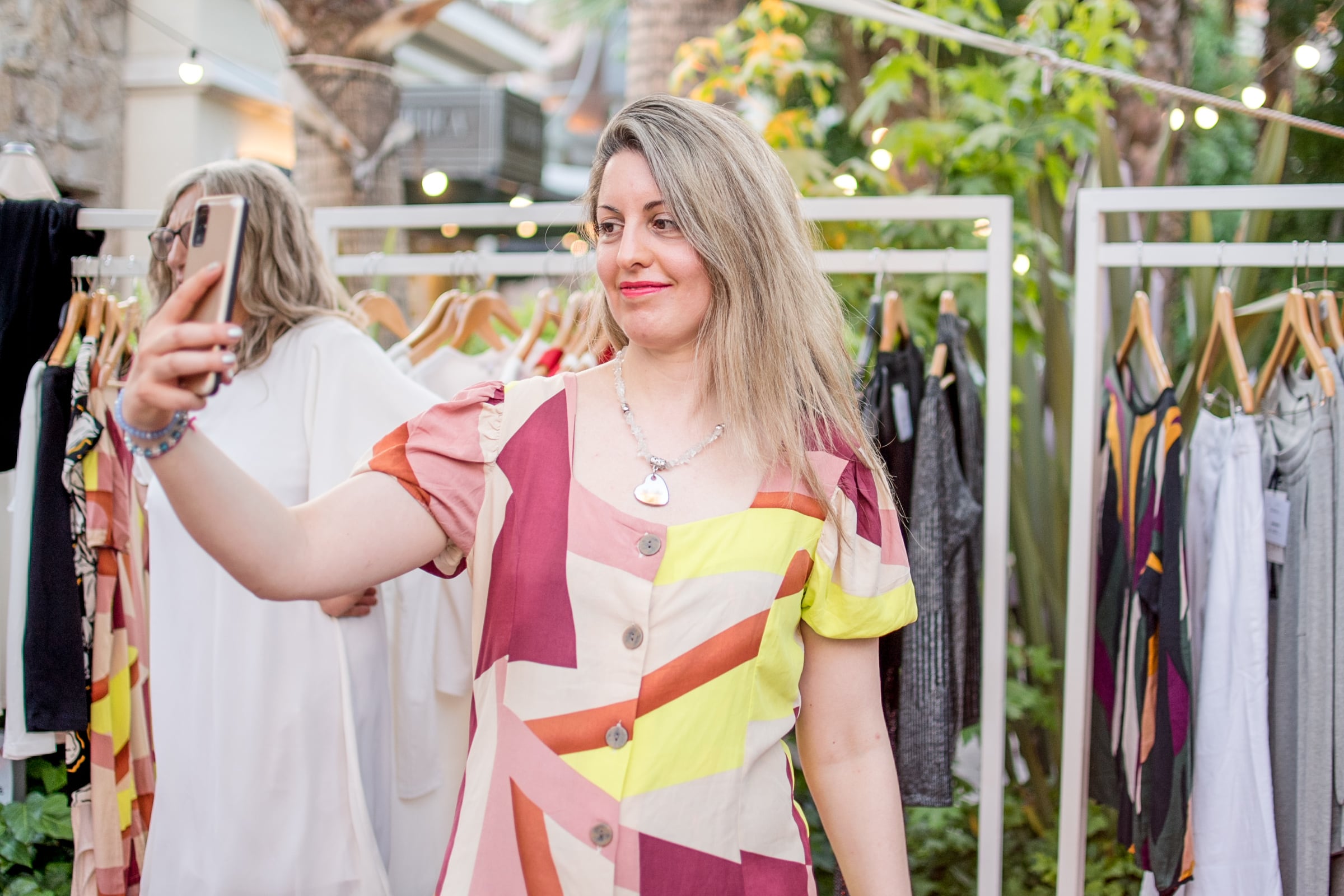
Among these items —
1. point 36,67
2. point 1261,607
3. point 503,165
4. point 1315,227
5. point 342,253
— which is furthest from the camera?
point 503,165

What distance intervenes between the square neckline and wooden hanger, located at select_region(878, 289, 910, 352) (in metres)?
1.33

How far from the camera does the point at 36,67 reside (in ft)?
16.9

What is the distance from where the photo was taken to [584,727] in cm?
127

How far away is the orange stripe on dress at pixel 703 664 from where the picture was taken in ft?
4.20

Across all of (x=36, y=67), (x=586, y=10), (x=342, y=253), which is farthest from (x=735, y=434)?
(x=586, y=10)

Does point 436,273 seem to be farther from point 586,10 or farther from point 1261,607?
point 586,10

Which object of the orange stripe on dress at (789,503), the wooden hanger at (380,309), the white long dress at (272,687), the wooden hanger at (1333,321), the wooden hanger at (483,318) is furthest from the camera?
the wooden hanger at (380,309)

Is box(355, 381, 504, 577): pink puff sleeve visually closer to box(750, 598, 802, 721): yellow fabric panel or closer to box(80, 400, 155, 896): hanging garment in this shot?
box(750, 598, 802, 721): yellow fabric panel

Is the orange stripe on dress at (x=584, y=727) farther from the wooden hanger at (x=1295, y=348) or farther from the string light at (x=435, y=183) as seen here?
the string light at (x=435, y=183)

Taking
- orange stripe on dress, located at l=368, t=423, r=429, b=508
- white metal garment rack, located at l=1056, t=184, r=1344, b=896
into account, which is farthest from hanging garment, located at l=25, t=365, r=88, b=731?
white metal garment rack, located at l=1056, t=184, r=1344, b=896

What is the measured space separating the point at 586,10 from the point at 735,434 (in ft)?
30.9

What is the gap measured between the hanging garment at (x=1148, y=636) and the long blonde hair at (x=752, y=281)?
3.66 feet

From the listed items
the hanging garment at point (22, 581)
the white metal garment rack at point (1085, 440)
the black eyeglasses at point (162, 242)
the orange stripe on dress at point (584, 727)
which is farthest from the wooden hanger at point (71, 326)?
the white metal garment rack at point (1085, 440)

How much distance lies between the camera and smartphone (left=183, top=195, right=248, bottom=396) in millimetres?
967
